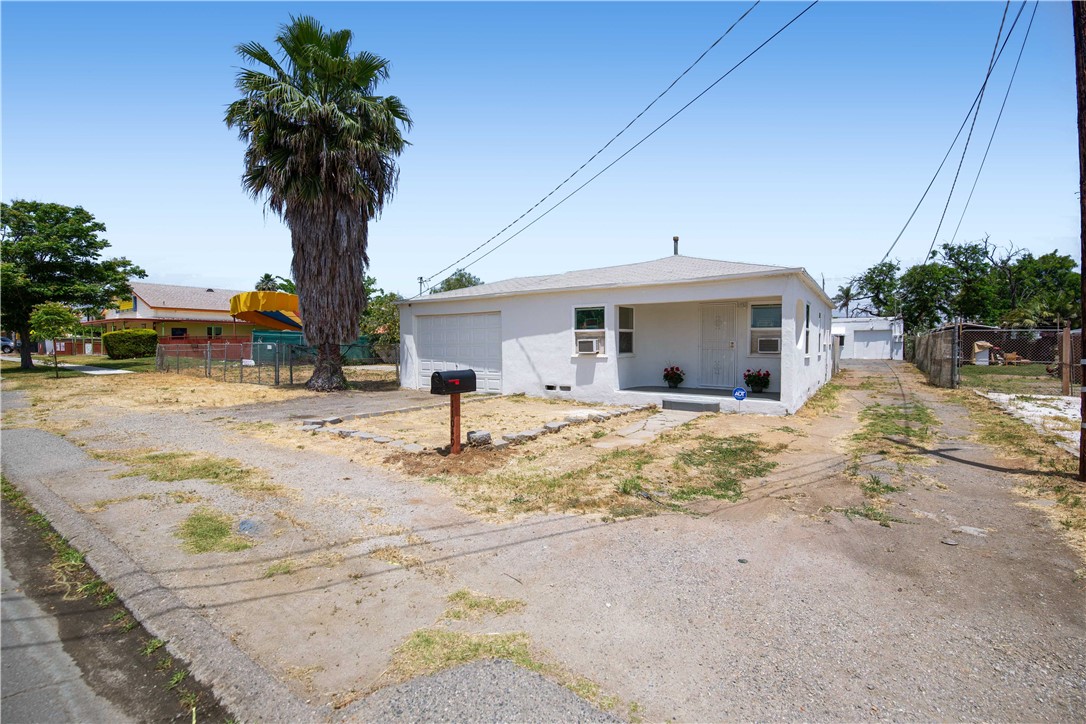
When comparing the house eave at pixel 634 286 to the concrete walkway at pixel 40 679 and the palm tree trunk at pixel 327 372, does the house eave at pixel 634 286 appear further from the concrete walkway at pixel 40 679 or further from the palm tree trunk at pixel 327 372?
the concrete walkway at pixel 40 679

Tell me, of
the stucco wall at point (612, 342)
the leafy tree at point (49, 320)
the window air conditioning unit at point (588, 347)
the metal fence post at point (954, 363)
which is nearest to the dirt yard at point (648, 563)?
the stucco wall at point (612, 342)

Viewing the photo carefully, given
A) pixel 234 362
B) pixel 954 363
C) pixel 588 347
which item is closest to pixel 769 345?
pixel 588 347

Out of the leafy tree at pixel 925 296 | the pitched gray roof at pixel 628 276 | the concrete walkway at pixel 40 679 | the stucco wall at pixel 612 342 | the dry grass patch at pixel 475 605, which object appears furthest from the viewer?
the leafy tree at pixel 925 296

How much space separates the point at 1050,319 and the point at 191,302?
50941 mm

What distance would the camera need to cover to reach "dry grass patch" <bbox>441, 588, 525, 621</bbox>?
3326 mm

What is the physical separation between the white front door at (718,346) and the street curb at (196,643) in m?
12.4

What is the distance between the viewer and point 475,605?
11.3 feet

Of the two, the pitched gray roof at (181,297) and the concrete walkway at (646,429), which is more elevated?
the pitched gray roof at (181,297)

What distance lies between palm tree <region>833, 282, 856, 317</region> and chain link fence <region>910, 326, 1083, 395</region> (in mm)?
26277

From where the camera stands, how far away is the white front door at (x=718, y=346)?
537 inches

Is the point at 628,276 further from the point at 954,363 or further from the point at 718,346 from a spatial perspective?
the point at 954,363

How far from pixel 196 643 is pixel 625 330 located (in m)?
11.6

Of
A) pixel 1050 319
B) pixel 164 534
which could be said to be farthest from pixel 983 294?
pixel 164 534

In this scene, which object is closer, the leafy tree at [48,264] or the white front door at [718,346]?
the white front door at [718,346]
